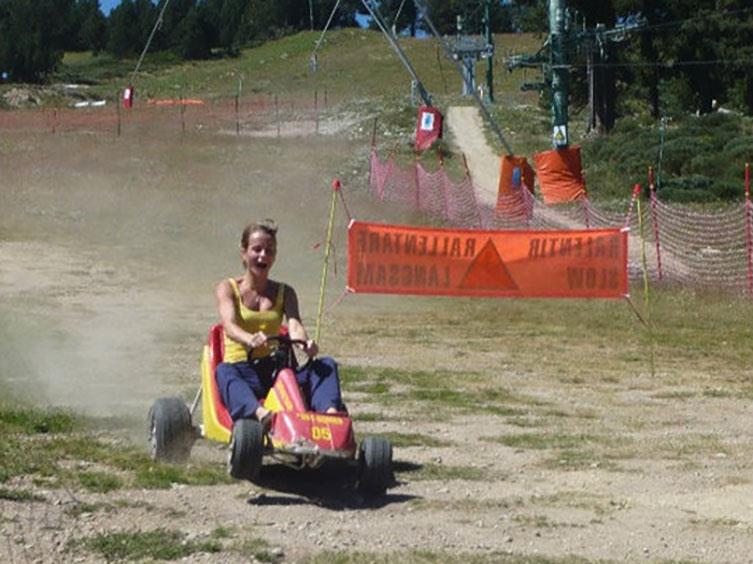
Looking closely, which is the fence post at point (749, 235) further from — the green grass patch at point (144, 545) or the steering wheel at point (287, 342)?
the green grass patch at point (144, 545)

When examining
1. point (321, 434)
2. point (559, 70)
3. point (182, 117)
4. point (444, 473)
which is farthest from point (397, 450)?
point (182, 117)

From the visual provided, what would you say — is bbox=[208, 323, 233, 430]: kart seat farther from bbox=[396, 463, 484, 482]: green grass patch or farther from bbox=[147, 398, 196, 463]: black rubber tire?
bbox=[396, 463, 484, 482]: green grass patch

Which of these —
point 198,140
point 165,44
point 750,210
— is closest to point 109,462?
point 750,210

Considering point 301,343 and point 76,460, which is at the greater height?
point 301,343

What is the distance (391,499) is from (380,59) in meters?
87.7

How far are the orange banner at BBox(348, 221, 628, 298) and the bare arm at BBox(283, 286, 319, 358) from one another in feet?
20.0

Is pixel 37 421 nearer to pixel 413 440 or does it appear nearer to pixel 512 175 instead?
pixel 413 440

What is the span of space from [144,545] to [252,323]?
8.61 ft

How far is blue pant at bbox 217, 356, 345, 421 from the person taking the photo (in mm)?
9078

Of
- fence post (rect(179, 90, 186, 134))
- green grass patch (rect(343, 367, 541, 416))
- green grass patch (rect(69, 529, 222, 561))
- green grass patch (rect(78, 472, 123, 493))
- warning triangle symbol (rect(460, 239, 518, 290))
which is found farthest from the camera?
fence post (rect(179, 90, 186, 134))

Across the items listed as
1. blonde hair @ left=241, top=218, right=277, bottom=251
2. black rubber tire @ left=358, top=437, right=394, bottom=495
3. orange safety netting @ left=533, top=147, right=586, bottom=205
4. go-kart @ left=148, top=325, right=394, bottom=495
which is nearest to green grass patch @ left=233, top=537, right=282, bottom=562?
go-kart @ left=148, top=325, right=394, bottom=495

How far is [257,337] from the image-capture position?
9.37 meters

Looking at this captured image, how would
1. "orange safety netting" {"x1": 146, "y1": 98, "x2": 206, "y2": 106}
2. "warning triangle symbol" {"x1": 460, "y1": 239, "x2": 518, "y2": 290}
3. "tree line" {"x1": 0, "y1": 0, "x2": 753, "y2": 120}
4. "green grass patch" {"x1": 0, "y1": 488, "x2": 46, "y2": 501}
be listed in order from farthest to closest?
"orange safety netting" {"x1": 146, "y1": 98, "x2": 206, "y2": 106}
"tree line" {"x1": 0, "y1": 0, "x2": 753, "y2": 120}
"warning triangle symbol" {"x1": 460, "y1": 239, "x2": 518, "y2": 290}
"green grass patch" {"x1": 0, "y1": 488, "x2": 46, "y2": 501}

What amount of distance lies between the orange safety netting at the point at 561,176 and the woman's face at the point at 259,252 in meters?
27.4
